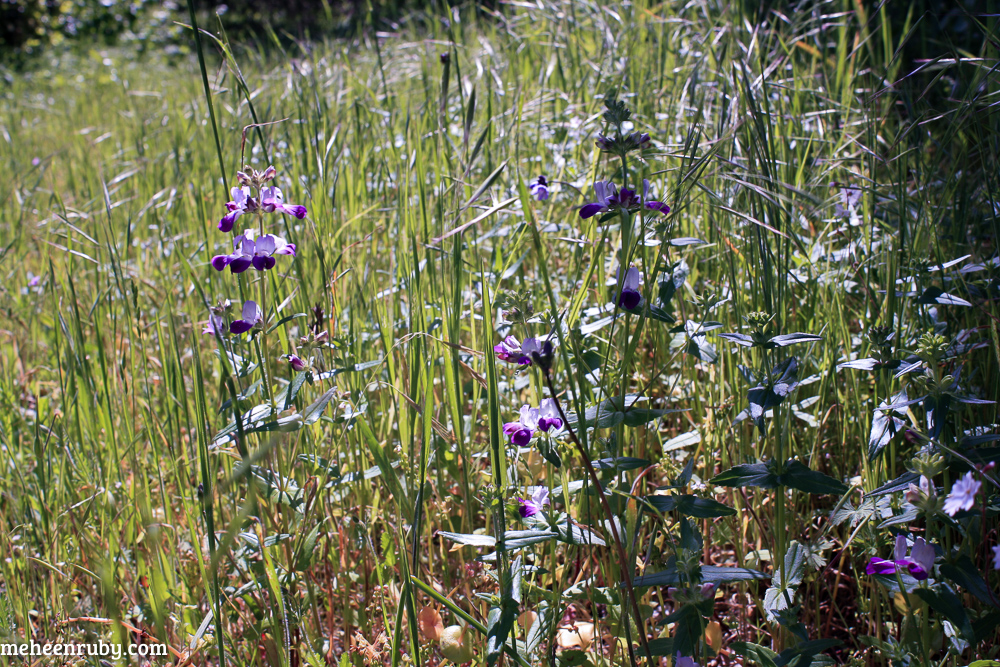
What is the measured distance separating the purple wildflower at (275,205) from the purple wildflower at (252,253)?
0.06 m

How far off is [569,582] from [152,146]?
340 cm

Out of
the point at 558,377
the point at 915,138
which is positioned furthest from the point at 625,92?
the point at 558,377

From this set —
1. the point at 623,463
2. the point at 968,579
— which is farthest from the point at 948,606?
the point at 623,463

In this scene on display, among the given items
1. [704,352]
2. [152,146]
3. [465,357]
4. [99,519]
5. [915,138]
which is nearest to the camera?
[704,352]

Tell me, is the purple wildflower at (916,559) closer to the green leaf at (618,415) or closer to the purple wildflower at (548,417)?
the green leaf at (618,415)

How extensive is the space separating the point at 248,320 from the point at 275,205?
212 mm

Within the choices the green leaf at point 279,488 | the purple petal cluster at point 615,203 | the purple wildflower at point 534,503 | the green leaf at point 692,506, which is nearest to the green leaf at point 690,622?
the green leaf at point 692,506

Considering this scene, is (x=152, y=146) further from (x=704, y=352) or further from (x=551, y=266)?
(x=704, y=352)

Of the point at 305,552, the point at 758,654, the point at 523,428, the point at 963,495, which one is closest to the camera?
the point at 963,495

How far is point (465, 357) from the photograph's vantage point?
148 centimetres

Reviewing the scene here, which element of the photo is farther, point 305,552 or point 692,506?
point 305,552

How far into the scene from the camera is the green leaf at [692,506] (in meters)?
0.87

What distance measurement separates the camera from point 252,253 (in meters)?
1.07

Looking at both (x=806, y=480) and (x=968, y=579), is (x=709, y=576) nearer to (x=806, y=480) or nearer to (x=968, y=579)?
(x=806, y=480)
